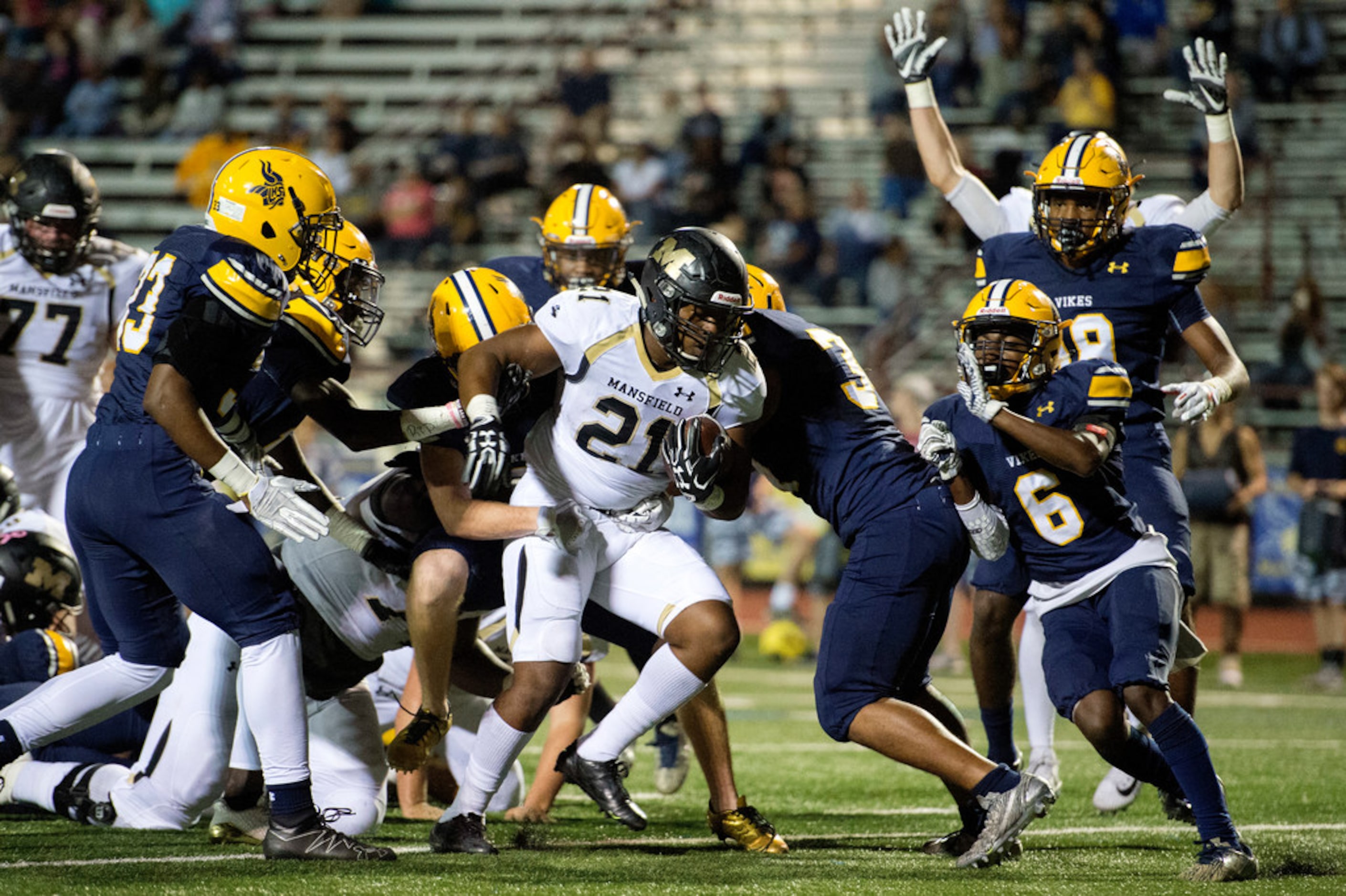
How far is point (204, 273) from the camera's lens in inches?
168

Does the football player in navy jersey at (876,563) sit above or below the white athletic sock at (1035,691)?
above

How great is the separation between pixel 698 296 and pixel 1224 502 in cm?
715

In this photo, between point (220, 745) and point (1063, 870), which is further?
point (220, 745)

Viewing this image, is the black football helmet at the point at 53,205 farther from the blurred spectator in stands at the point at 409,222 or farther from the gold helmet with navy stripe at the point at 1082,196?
the blurred spectator in stands at the point at 409,222

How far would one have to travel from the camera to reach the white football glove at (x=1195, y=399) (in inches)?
195

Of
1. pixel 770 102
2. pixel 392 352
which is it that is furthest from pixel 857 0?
pixel 392 352

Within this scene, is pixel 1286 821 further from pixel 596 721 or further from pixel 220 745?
pixel 220 745

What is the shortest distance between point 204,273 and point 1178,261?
10.3ft

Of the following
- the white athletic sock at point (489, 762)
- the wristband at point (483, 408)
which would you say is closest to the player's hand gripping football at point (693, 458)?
the wristband at point (483, 408)

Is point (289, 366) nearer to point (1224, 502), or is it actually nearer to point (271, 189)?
point (271, 189)

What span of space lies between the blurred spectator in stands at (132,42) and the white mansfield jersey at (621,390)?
14.6m

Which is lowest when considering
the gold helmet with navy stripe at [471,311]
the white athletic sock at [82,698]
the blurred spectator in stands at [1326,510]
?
the blurred spectator in stands at [1326,510]

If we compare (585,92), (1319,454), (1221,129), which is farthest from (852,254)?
(1221,129)

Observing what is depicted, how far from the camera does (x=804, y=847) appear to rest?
4.81 m
